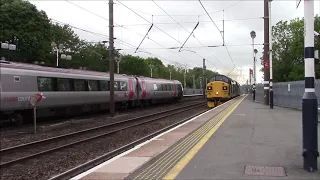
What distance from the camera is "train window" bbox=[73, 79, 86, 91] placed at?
74.7 ft

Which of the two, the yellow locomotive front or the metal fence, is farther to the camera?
the yellow locomotive front

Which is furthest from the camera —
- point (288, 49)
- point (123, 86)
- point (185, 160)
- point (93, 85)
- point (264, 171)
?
point (288, 49)

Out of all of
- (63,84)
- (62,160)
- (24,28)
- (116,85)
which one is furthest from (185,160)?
(24,28)

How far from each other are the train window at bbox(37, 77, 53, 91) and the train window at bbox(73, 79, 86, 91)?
269 centimetres

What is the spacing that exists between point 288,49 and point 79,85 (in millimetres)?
50651

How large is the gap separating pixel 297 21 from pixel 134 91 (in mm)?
43720

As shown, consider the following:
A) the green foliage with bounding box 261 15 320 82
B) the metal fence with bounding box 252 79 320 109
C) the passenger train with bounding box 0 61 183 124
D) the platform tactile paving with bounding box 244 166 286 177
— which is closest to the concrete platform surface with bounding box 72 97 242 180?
the platform tactile paving with bounding box 244 166 286 177

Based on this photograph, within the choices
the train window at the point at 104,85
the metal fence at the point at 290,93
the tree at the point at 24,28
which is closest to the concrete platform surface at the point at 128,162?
the metal fence at the point at 290,93

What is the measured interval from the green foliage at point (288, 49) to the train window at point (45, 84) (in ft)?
148

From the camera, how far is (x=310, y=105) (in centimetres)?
645

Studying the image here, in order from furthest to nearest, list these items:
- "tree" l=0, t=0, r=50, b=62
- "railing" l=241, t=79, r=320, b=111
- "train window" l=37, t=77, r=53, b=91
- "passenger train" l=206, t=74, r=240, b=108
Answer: "tree" l=0, t=0, r=50, b=62 → "passenger train" l=206, t=74, r=240, b=108 → "railing" l=241, t=79, r=320, b=111 → "train window" l=37, t=77, r=53, b=91

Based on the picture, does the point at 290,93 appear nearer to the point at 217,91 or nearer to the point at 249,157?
the point at 217,91

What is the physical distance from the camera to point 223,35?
31984 mm

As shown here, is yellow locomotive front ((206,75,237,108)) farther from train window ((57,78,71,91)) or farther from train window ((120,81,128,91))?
train window ((57,78,71,91))
